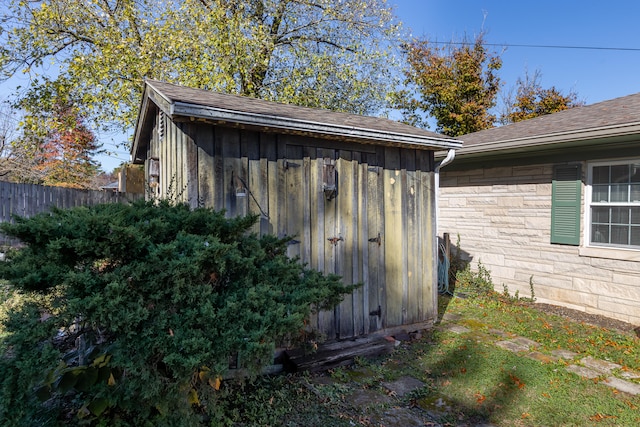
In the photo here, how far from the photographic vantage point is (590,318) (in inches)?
206

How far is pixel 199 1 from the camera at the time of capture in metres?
10.0

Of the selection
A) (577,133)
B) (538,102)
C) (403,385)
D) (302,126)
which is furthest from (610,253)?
(538,102)

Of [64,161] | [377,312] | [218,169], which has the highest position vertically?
[64,161]

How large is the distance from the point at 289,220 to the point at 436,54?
13465 mm

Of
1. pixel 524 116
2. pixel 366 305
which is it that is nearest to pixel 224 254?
pixel 366 305

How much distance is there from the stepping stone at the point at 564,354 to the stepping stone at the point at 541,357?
82 millimetres

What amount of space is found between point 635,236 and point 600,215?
0.49 metres

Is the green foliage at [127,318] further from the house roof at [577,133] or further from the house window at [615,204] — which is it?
the house window at [615,204]

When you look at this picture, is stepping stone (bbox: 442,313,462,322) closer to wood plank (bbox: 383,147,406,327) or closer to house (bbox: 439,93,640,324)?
wood plank (bbox: 383,147,406,327)

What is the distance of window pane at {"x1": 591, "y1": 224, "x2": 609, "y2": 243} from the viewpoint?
209 inches

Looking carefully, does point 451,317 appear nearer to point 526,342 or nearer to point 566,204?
point 526,342

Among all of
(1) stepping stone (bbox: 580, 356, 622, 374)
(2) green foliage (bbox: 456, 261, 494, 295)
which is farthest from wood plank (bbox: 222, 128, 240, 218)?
(2) green foliage (bbox: 456, 261, 494, 295)

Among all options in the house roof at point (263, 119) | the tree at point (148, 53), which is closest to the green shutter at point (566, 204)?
the house roof at point (263, 119)

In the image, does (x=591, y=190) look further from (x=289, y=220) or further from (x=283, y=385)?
(x=283, y=385)
